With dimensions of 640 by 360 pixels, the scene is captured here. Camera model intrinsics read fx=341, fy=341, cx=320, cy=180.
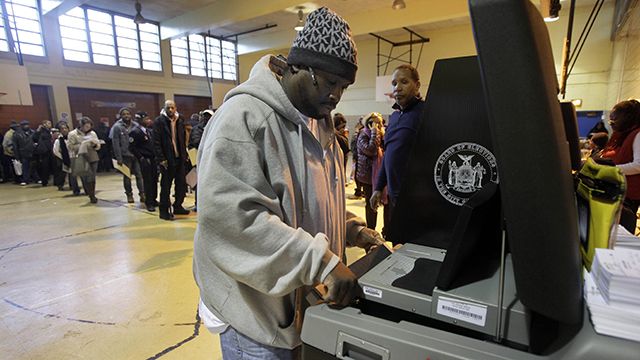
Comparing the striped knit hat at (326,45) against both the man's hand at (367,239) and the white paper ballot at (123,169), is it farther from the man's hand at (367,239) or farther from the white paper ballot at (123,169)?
the white paper ballot at (123,169)

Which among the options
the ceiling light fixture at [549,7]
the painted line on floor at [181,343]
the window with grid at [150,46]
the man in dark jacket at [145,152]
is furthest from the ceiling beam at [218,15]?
the painted line on floor at [181,343]

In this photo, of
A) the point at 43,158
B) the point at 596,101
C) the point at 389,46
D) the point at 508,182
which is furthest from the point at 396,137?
the point at 389,46

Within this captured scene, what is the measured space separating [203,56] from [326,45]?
1290 centimetres

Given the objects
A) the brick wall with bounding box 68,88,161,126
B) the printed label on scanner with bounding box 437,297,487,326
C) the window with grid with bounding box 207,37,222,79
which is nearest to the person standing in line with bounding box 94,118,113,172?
the brick wall with bounding box 68,88,161,126

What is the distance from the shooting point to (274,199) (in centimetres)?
72

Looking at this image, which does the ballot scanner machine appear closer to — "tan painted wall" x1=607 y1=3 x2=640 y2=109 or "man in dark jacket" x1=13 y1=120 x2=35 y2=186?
"tan painted wall" x1=607 y1=3 x2=640 y2=109

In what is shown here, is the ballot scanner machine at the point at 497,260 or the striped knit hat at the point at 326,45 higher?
the striped knit hat at the point at 326,45

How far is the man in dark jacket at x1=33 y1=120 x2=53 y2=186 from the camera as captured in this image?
7398mm

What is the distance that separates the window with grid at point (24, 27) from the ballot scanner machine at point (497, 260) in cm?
1081

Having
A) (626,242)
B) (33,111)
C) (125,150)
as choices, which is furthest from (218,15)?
(626,242)

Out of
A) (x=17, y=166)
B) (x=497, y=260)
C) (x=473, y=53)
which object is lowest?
(x=17, y=166)

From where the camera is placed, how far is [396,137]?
→ 2.20 meters

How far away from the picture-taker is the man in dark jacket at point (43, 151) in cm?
740

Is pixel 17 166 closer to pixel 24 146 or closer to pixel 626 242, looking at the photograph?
pixel 24 146
